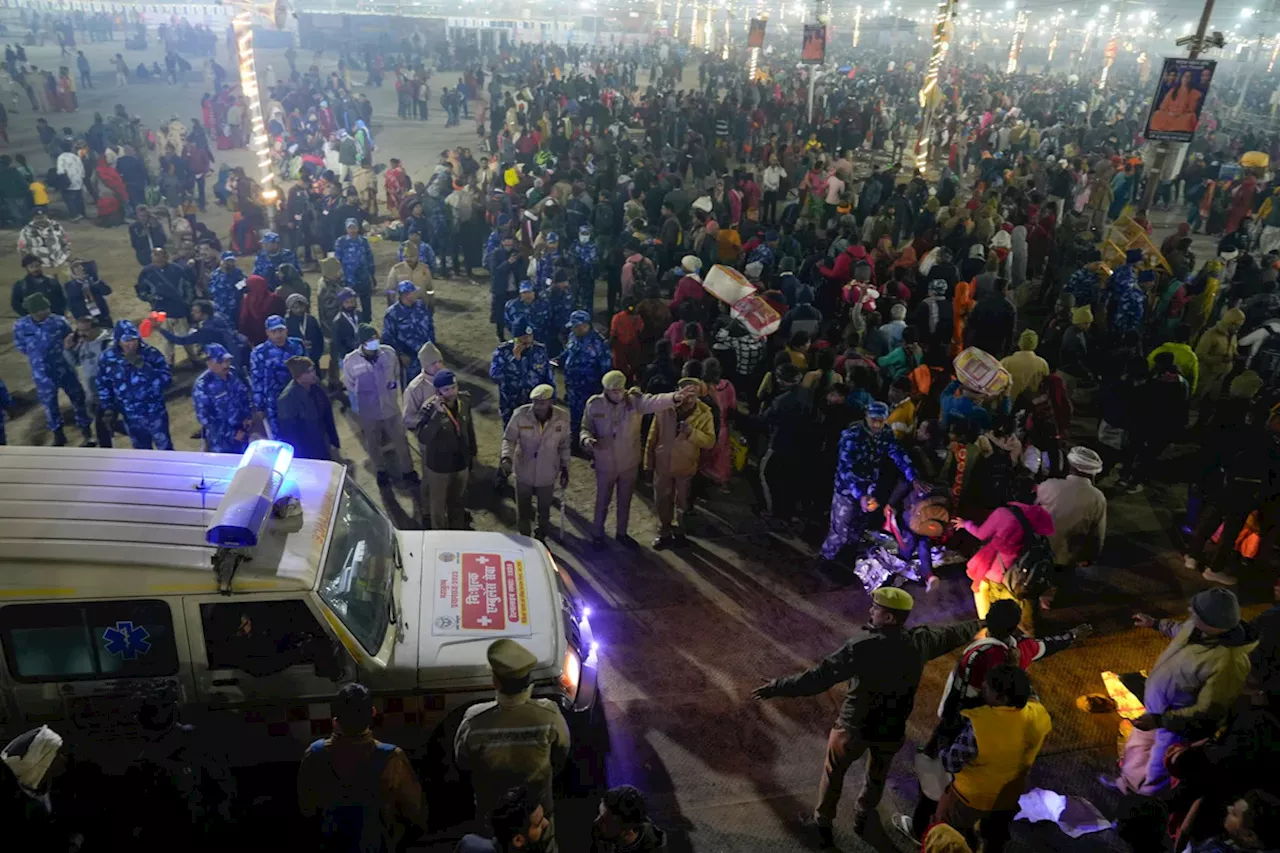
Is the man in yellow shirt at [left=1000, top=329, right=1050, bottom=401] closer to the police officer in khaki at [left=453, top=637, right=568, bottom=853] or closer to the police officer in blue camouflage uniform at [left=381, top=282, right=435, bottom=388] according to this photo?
the police officer in blue camouflage uniform at [left=381, top=282, right=435, bottom=388]

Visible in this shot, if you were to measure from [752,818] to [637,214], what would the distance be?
35.4 feet

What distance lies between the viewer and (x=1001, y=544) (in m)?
6.14

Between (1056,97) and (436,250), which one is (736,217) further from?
(1056,97)

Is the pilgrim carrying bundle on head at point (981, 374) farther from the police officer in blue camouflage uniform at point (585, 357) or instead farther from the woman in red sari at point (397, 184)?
the woman in red sari at point (397, 184)

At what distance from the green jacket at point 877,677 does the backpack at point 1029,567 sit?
1822mm

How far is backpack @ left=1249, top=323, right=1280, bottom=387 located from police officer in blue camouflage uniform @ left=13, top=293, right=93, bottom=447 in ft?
46.5

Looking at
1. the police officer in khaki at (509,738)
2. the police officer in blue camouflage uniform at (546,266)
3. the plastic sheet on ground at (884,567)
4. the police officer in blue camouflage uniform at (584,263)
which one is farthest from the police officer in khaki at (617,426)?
the police officer in blue camouflage uniform at (584,263)

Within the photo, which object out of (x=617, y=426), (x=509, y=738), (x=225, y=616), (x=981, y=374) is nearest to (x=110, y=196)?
(x=617, y=426)

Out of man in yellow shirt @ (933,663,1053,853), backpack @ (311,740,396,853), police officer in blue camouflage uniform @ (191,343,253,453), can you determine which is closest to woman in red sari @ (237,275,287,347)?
police officer in blue camouflage uniform @ (191,343,253,453)

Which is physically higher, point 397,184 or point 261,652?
point 261,652

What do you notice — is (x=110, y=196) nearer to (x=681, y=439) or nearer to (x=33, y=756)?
(x=681, y=439)

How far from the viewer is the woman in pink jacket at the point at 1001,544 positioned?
6.08 metres

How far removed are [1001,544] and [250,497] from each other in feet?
17.3

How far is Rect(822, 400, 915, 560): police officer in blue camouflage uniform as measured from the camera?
6961mm
